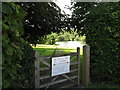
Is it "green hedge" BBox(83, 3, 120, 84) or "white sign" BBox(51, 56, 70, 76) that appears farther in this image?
"green hedge" BBox(83, 3, 120, 84)

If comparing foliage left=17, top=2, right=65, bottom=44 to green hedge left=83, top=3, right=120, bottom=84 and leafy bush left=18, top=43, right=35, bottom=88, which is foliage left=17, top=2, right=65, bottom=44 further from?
leafy bush left=18, top=43, right=35, bottom=88

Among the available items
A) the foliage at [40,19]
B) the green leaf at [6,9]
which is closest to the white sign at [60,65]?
the green leaf at [6,9]

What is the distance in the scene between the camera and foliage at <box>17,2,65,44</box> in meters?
5.92

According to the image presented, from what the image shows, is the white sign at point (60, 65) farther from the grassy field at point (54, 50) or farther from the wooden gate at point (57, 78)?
the grassy field at point (54, 50)

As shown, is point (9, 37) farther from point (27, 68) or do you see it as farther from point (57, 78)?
point (57, 78)

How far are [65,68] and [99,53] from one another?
1289 mm

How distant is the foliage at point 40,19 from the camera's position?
592 cm

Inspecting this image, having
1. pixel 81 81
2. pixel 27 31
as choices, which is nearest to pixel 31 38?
pixel 27 31

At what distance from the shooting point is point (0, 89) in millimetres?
2195

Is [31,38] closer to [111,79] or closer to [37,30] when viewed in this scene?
[37,30]

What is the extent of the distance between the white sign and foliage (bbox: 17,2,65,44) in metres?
2.78

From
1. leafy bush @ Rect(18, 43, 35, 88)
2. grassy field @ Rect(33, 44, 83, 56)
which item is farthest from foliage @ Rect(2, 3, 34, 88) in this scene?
grassy field @ Rect(33, 44, 83, 56)

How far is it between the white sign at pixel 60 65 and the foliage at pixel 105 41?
1017mm

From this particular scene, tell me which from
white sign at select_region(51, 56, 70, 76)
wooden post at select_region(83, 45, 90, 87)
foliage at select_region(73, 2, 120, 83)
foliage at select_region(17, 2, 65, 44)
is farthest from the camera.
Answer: foliage at select_region(17, 2, 65, 44)
